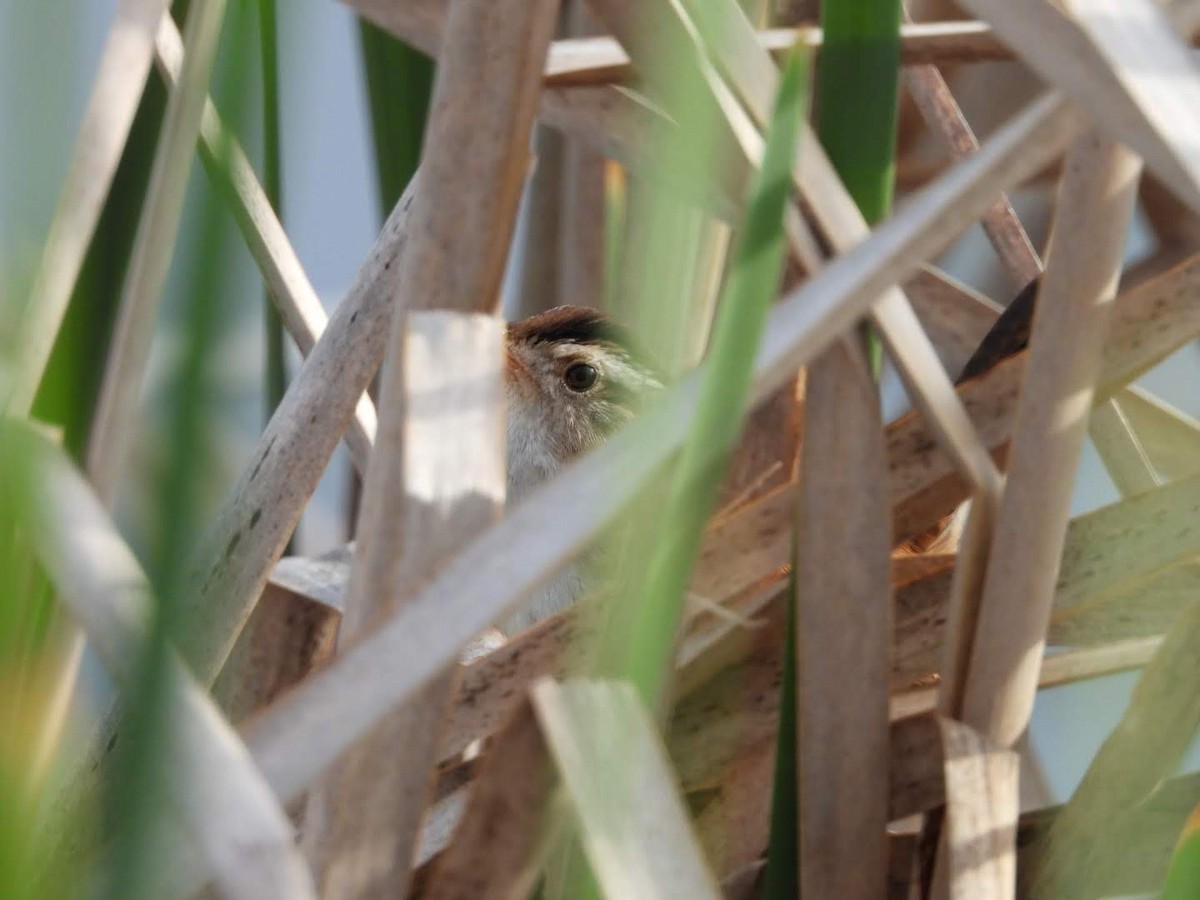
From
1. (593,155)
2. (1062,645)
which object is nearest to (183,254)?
(1062,645)

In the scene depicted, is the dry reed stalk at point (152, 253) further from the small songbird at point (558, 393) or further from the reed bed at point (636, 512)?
the small songbird at point (558, 393)

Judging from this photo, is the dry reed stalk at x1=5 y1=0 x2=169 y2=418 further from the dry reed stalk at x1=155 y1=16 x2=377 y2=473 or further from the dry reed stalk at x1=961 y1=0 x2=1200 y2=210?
the dry reed stalk at x1=961 y1=0 x2=1200 y2=210

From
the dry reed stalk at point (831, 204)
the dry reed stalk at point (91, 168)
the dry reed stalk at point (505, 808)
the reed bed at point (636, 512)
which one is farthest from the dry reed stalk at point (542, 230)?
the dry reed stalk at point (505, 808)

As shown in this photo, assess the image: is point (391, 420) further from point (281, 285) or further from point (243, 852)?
point (281, 285)

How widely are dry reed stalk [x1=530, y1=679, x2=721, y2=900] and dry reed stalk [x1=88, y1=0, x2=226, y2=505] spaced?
0.28 meters

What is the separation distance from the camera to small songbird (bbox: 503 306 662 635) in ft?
6.59

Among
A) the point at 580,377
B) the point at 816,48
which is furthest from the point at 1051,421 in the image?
the point at 580,377

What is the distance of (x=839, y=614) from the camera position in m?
0.93

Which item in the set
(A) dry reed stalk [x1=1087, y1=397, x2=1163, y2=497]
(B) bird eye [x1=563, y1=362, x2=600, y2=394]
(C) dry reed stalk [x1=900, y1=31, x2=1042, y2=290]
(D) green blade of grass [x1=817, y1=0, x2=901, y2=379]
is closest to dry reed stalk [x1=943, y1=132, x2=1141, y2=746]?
(D) green blade of grass [x1=817, y1=0, x2=901, y2=379]

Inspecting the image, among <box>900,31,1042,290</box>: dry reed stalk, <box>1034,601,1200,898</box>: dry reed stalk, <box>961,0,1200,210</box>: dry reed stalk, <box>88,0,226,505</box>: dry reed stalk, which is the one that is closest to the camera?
<box>961,0,1200,210</box>: dry reed stalk

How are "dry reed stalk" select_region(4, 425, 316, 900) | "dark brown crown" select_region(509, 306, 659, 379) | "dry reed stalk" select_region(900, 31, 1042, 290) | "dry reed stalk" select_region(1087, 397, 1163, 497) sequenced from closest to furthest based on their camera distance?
"dry reed stalk" select_region(4, 425, 316, 900) < "dry reed stalk" select_region(1087, 397, 1163, 497) < "dry reed stalk" select_region(900, 31, 1042, 290) < "dark brown crown" select_region(509, 306, 659, 379)

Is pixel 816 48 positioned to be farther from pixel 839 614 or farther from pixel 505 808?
pixel 505 808

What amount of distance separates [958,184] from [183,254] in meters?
0.49

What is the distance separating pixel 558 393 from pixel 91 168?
1221 mm
